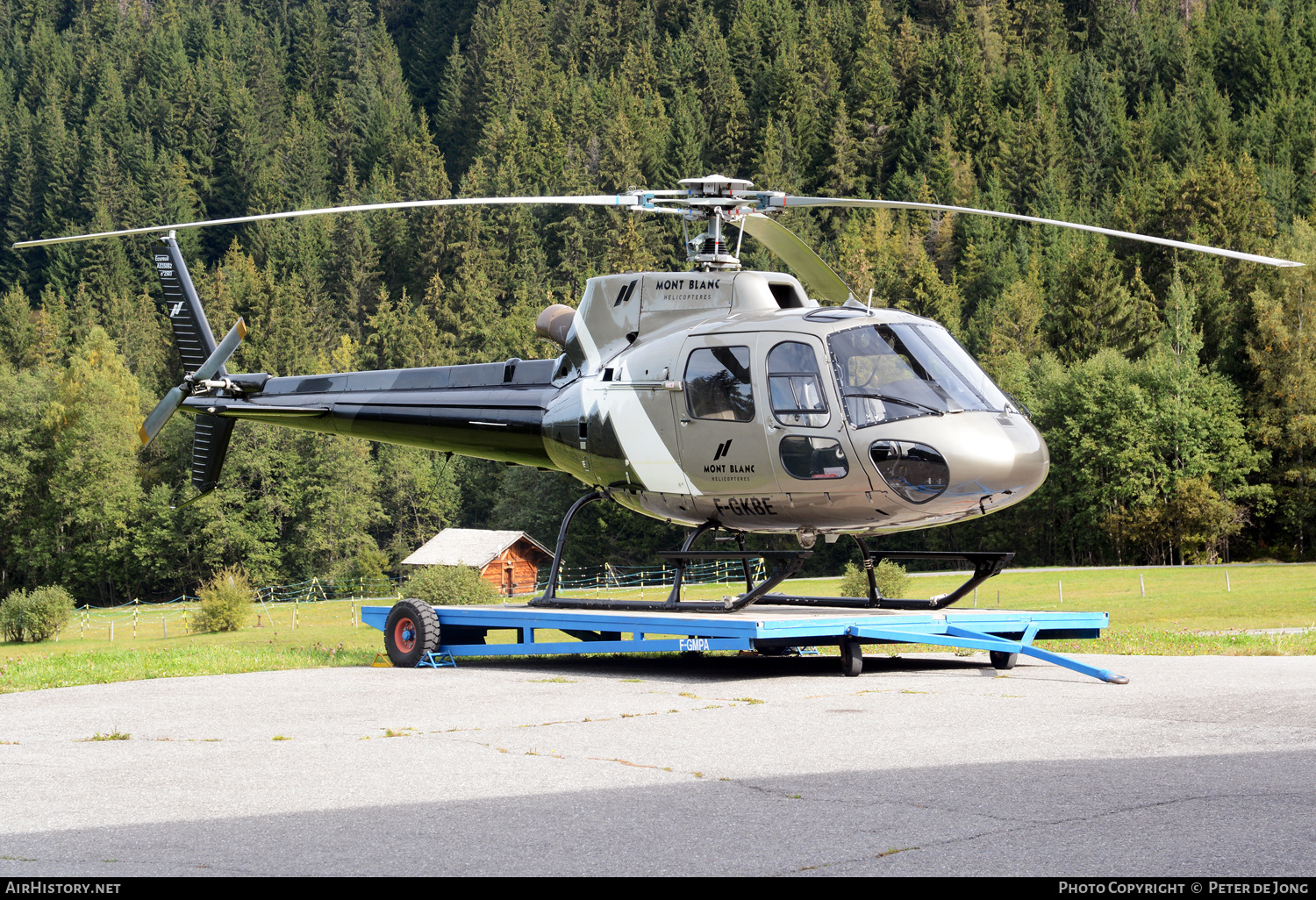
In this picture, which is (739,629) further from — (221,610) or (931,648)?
(221,610)

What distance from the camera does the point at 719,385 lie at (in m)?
11.6

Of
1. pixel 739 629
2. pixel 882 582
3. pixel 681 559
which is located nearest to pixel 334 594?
pixel 882 582

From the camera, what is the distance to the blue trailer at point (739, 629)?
34.0 ft

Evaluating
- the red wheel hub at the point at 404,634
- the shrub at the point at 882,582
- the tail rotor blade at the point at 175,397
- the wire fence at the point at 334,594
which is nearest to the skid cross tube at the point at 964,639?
the red wheel hub at the point at 404,634

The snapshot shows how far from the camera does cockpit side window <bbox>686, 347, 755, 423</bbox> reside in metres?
11.4

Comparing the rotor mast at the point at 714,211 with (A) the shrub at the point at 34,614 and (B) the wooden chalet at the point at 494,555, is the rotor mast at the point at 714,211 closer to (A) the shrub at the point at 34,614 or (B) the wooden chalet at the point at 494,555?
(A) the shrub at the point at 34,614

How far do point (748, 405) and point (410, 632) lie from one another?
420cm

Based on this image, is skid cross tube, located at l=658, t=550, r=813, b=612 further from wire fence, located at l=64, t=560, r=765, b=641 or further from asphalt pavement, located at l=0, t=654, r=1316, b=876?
wire fence, located at l=64, t=560, r=765, b=641

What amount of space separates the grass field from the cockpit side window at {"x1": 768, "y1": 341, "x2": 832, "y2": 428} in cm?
363

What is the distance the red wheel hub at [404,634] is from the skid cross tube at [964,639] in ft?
15.3

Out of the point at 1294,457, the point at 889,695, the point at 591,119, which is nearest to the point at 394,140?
the point at 591,119

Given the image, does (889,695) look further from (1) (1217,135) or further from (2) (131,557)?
(1) (1217,135)

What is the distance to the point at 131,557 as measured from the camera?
76.1m

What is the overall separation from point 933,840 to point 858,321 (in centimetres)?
649
